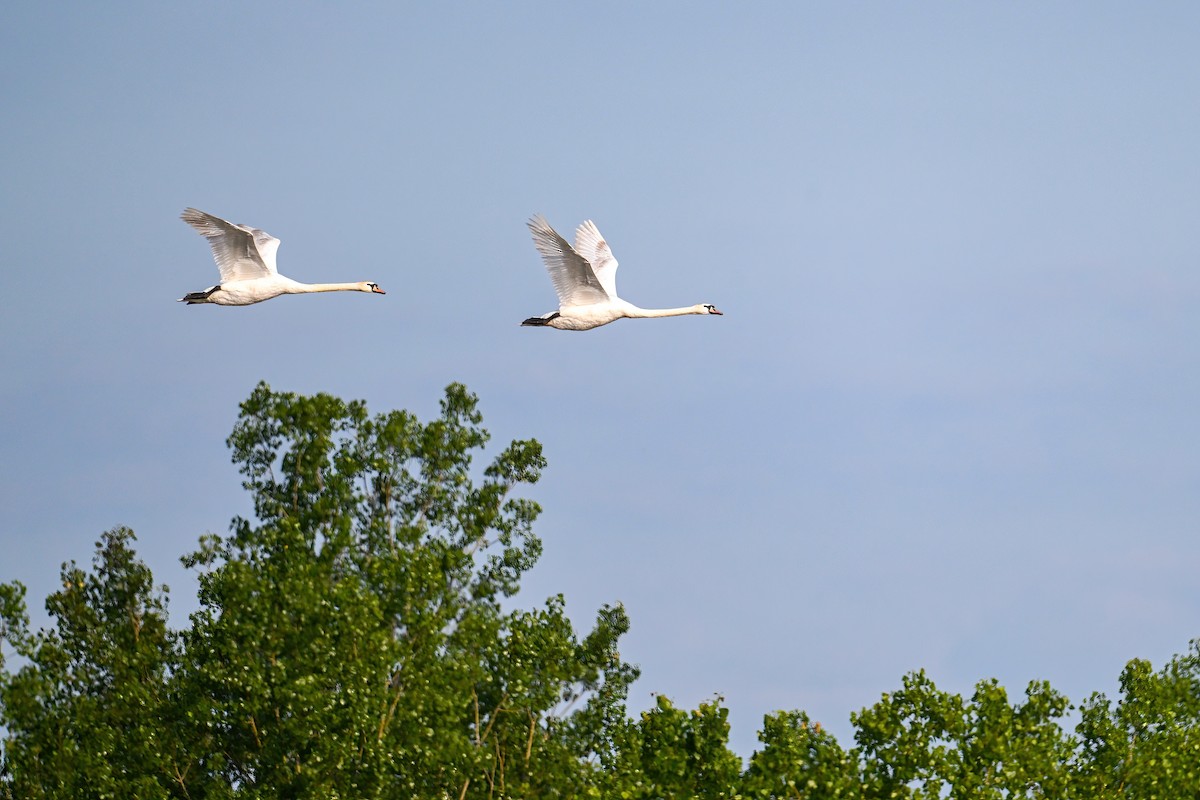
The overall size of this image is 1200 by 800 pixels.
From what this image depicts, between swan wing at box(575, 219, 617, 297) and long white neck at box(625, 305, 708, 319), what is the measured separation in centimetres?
86

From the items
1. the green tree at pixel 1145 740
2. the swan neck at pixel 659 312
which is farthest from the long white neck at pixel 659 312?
the green tree at pixel 1145 740

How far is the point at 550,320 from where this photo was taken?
55.3 m

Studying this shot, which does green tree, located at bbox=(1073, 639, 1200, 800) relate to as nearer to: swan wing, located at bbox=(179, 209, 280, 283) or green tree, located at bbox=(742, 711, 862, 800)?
green tree, located at bbox=(742, 711, 862, 800)

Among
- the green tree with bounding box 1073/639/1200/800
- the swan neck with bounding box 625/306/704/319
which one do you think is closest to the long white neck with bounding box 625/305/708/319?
the swan neck with bounding box 625/306/704/319

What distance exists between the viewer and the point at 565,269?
54.8m

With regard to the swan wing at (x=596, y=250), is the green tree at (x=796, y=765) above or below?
below

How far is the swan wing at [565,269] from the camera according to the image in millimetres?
53844

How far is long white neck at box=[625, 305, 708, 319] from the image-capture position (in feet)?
188

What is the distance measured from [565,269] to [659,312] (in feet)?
19.1

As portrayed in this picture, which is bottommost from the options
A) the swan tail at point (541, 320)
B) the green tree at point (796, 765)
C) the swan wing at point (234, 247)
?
the green tree at point (796, 765)

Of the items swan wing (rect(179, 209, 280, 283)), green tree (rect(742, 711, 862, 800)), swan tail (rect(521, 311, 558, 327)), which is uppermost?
swan wing (rect(179, 209, 280, 283))

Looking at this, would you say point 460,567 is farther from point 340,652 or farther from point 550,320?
point 550,320

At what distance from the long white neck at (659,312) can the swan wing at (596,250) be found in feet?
2.82

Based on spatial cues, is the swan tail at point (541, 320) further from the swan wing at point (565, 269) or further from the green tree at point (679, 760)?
the green tree at point (679, 760)
